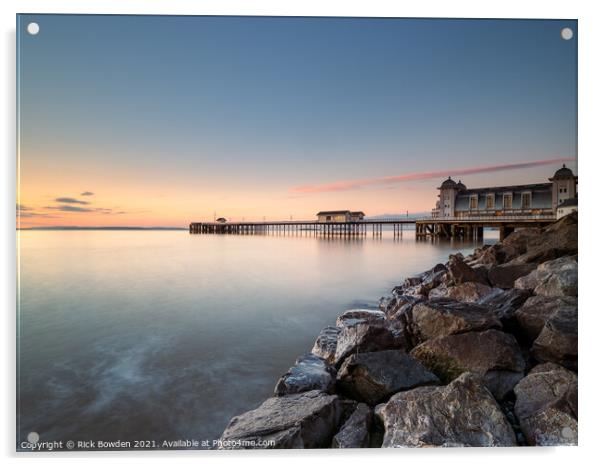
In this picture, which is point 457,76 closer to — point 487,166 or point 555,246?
point 487,166

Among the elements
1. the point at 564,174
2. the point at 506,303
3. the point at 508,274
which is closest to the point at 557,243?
the point at 508,274

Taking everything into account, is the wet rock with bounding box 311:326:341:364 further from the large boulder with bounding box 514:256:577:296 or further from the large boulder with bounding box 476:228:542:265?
the large boulder with bounding box 476:228:542:265

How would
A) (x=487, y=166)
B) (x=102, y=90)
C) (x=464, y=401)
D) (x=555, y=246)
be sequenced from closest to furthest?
(x=464, y=401) → (x=102, y=90) → (x=487, y=166) → (x=555, y=246)

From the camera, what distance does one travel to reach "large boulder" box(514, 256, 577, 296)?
3.26m

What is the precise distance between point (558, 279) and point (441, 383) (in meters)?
1.79

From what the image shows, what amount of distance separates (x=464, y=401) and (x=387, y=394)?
51 centimetres

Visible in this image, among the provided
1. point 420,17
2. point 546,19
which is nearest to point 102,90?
point 420,17

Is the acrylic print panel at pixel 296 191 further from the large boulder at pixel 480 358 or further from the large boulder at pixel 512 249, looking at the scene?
the large boulder at pixel 512 249

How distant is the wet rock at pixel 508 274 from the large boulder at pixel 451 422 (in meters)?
2.71

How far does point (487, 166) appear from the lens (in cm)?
417

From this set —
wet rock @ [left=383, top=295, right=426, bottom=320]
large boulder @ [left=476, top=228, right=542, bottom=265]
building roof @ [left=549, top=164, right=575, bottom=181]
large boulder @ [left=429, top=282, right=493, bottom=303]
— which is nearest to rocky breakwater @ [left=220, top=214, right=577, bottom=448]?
wet rock @ [left=383, top=295, right=426, bottom=320]

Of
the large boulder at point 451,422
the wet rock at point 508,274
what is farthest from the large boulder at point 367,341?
the wet rock at point 508,274

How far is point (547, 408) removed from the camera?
227 centimetres

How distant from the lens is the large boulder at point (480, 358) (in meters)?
2.46
